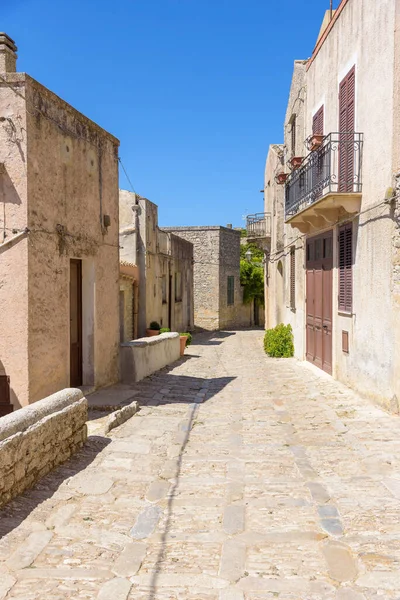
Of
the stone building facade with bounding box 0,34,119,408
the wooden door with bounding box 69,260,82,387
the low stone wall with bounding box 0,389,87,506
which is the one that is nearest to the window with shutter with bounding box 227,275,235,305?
the stone building facade with bounding box 0,34,119,408

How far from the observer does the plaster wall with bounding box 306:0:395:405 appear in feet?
26.9

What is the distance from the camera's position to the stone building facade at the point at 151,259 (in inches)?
720

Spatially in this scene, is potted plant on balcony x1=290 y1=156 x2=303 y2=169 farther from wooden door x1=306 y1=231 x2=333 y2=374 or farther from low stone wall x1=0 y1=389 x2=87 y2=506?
low stone wall x1=0 y1=389 x2=87 y2=506

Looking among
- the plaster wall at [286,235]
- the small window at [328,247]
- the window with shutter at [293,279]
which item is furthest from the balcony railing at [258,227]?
the small window at [328,247]

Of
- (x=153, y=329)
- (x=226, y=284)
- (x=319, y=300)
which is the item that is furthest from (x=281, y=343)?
(x=226, y=284)

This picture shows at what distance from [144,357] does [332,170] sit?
5.69 m

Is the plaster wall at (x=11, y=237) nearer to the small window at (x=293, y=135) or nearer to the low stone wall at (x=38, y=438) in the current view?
the low stone wall at (x=38, y=438)

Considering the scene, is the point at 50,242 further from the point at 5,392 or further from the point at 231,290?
the point at 231,290

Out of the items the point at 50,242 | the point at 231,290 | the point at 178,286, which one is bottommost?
the point at 231,290

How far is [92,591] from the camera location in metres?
3.34

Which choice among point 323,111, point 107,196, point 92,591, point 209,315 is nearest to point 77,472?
point 92,591

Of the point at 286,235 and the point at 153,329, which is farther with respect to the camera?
the point at 153,329

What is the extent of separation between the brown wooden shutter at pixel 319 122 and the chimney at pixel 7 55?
7.08m

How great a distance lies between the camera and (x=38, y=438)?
5180 mm
